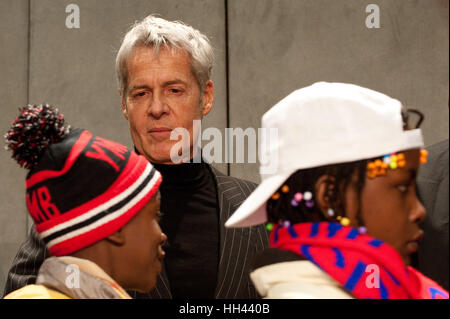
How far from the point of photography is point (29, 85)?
2672mm

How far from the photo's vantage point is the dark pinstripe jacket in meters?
1.61

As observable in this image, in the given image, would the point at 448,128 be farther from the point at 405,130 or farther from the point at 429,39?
the point at 429,39

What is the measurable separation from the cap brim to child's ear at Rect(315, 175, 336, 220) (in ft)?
0.22

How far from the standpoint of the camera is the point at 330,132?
116cm

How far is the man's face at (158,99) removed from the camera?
1771 millimetres

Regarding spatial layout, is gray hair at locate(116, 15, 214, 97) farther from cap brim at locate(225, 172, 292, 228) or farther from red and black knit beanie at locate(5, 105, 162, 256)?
cap brim at locate(225, 172, 292, 228)

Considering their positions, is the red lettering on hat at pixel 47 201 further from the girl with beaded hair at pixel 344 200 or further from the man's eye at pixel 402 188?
the man's eye at pixel 402 188

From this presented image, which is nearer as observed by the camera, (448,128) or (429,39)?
(448,128)

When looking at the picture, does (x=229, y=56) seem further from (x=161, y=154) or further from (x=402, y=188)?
(x=402, y=188)

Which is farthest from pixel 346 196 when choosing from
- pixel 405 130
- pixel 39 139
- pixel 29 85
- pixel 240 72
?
pixel 29 85

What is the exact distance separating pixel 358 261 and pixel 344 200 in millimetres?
122

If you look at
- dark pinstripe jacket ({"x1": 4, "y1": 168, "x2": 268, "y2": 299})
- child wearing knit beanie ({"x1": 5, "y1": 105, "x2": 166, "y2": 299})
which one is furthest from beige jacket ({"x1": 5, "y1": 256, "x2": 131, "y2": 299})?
dark pinstripe jacket ({"x1": 4, "y1": 168, "x2": 268, "y2": 299})

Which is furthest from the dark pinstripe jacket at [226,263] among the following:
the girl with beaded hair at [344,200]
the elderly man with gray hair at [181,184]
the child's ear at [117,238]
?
the girl with beaded hair at [344,200]

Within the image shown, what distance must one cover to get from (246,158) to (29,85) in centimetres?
103
